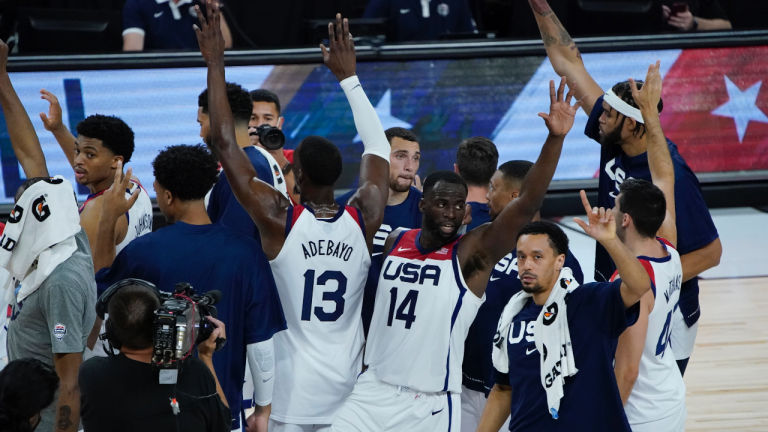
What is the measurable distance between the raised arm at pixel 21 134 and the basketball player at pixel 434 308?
1.88 m

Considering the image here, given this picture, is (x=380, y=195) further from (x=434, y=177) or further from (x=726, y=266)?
(x=726, y=266)

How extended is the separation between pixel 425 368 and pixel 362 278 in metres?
0.51

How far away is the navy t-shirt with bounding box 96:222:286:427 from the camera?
10.9ft

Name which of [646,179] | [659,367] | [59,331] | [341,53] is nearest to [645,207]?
[659,367]

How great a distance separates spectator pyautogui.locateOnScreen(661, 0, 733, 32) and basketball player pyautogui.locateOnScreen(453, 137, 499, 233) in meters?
4.95

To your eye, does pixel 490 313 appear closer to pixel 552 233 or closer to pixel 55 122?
pixel 552 233

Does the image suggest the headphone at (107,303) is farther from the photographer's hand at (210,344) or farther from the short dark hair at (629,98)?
the short dark hair at (629,98)

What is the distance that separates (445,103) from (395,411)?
485 centimetres

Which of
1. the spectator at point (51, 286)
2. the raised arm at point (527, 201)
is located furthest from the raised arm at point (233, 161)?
the raised arm at point (527, 201)

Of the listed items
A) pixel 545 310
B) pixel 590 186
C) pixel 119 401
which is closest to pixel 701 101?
pixel 590 186

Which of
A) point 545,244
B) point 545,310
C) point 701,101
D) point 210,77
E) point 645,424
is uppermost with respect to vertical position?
point 701,101

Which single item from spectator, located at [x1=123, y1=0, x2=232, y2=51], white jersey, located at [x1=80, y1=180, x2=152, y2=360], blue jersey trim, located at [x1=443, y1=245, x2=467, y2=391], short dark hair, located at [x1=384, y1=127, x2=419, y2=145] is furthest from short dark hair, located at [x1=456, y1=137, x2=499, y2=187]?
spectator, located at [x1=123, y1=0, x2=232, y2=51]

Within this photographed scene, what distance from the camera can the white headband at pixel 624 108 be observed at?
4223mm

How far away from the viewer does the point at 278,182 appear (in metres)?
4.73
